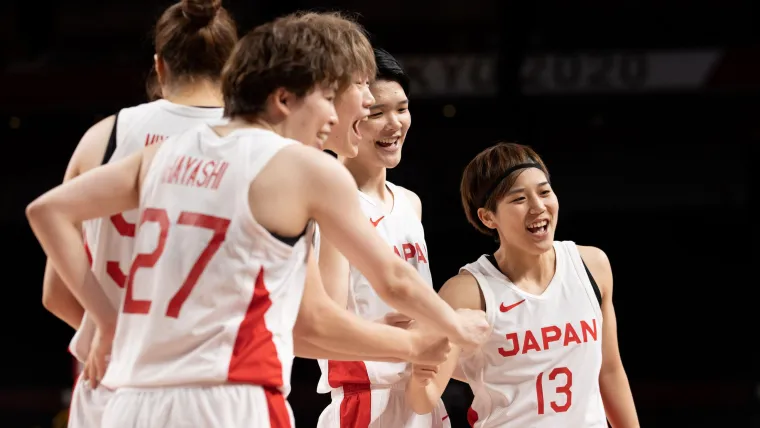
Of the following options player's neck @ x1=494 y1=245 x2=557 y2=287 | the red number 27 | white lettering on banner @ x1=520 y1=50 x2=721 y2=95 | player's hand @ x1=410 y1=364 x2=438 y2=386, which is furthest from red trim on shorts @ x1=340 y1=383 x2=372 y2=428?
white lettering on banner @ x1=520 y1=50 x2=721 y2=95

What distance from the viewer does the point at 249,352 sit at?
87.5 inches

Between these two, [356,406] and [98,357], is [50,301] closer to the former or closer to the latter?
[98,357]

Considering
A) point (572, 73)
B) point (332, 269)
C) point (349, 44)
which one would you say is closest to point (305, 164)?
point (349, 44)

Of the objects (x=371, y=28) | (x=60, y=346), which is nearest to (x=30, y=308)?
(x=60, y=346)

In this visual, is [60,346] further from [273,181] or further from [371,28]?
[273,181]

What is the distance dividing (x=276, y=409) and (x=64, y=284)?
0.77 m

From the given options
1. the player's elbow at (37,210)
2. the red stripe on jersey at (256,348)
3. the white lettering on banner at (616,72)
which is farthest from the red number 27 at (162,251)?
the white lettering on banner at (616,72)

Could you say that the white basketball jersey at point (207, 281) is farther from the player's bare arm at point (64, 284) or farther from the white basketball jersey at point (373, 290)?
the white basketball jersey at point (373, 290)

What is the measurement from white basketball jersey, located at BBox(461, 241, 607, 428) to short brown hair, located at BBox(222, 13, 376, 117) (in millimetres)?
1241

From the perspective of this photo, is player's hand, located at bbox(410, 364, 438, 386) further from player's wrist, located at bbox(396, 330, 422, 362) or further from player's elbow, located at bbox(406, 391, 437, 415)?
player's wrist, located at bbox(396, 330, 422, 362)

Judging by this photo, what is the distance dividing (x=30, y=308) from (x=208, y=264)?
328 inches

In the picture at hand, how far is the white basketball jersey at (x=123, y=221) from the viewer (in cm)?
275

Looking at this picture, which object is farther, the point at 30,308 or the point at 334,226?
the point at 30,308

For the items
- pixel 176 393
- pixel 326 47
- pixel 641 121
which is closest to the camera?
pixel 176 393
